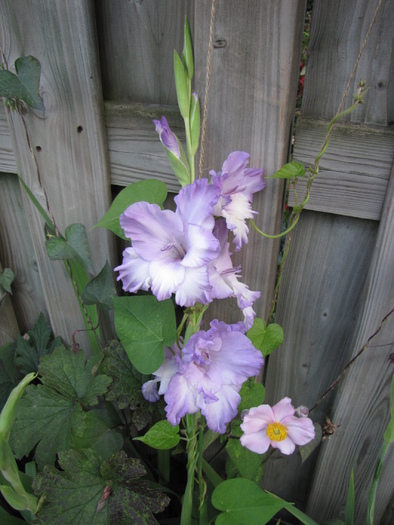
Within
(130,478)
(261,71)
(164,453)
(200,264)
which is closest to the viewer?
(200,264)

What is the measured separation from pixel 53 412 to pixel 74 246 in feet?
1.36

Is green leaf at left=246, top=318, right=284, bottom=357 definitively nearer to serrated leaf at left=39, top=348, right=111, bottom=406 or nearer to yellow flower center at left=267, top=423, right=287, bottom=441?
yellow flower center at left=267, top=423, right=287, bottom=441

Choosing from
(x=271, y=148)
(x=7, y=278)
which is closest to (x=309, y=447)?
(x=271, y=148)

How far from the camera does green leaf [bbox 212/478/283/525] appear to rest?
87 cm

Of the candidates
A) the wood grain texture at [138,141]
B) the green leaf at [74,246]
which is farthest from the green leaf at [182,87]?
the green leaf at [74,246]

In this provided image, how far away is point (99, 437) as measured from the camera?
1.09m

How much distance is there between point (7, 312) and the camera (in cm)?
138

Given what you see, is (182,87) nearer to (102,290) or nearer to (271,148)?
(271,148)

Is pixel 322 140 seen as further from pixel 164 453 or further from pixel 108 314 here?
pixel 164 453

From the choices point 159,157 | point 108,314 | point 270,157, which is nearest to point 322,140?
point 270,157

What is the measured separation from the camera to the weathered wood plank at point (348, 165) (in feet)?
2.72

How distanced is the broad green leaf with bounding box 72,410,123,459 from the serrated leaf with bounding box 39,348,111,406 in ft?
0.25

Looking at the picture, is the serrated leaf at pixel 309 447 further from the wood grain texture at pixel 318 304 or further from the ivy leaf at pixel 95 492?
the ivy leaf at pixel 95 492

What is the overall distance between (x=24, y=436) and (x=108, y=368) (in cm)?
25
